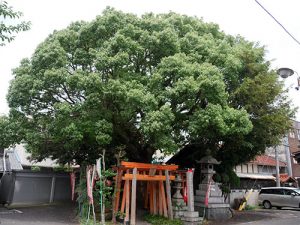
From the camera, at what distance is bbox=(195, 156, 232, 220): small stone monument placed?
18188 millimetres

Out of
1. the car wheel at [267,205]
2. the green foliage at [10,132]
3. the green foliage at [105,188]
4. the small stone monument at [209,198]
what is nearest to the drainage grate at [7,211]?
the green foliage at [10,132]

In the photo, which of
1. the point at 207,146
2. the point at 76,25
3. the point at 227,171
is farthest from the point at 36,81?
the point at 227,171

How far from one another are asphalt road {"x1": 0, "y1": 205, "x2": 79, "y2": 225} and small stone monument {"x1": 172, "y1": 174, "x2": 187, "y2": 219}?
4962mm

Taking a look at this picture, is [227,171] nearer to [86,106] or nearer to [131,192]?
[131,192]

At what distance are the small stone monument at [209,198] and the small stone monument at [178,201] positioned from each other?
200 cm

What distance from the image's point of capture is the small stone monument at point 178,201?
1641 centimetres

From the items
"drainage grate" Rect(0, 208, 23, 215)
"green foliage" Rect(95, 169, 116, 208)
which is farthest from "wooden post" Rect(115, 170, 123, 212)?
"drainage grate" Rect(0, 208, 23, 215)

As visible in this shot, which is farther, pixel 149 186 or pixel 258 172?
pixel 258 172

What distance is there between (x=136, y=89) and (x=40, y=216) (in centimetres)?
820

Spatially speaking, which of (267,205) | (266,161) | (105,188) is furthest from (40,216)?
(266,161)

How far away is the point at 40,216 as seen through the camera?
1611 cm

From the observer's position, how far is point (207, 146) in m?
20.2

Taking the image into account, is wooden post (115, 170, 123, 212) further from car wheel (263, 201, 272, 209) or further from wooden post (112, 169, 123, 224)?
car wheel (263, 201, 272, 209)

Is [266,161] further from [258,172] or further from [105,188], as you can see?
[105,188]
